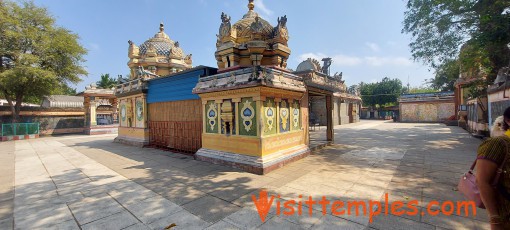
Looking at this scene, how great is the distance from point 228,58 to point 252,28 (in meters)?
1.51

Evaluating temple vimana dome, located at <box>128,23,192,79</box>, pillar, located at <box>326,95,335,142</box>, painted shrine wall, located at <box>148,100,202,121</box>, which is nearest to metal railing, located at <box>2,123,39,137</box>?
temple vimana dome, located at <box>128,23,192,79</box>

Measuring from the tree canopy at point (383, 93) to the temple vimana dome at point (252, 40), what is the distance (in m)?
41.2

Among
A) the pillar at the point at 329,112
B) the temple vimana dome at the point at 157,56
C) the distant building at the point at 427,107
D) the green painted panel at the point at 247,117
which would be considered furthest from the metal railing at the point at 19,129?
the distant building at the point at 427,107

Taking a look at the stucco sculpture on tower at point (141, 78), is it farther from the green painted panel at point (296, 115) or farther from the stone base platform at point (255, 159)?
the green painted panel at point (296, 115)

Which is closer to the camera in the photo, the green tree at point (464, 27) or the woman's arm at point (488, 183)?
the woman's arm at point (488, 183)

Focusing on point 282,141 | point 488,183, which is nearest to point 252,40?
point 282,141

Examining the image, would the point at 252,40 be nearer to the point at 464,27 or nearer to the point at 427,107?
the point at 464,27

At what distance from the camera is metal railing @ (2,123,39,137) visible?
672 inches

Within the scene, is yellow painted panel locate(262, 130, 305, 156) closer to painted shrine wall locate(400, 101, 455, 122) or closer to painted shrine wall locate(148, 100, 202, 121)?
painted shrine wall locate(148, 100, 202, 121)

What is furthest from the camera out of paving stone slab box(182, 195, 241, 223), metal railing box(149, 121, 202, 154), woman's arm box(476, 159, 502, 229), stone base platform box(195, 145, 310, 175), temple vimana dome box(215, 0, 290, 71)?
metal railing box(149, 121, 202, 154)

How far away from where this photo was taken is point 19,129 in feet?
58.4

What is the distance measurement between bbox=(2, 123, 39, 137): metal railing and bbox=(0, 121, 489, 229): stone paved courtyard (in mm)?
13654

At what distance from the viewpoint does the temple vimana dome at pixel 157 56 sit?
15.8 m

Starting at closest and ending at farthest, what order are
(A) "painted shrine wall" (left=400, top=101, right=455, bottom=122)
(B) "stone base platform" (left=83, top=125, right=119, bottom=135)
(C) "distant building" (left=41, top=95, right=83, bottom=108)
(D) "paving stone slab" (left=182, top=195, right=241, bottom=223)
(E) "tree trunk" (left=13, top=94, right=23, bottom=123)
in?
1. (D) "paving stone slab" (left=182, top=195, right=241, bottom=223)
2. (E) "tree trunk" (left=13, top=94, right=23, bottom=123)
3. (B) "stone base platform" (left=83, top=125, right=119, bottom=135)
4. (C) "distant building" (left=41, top=95, right=83, bottom=108)
5. (A) "painted shrine wall" (left=400, top=101, right=455, bottom=122)
